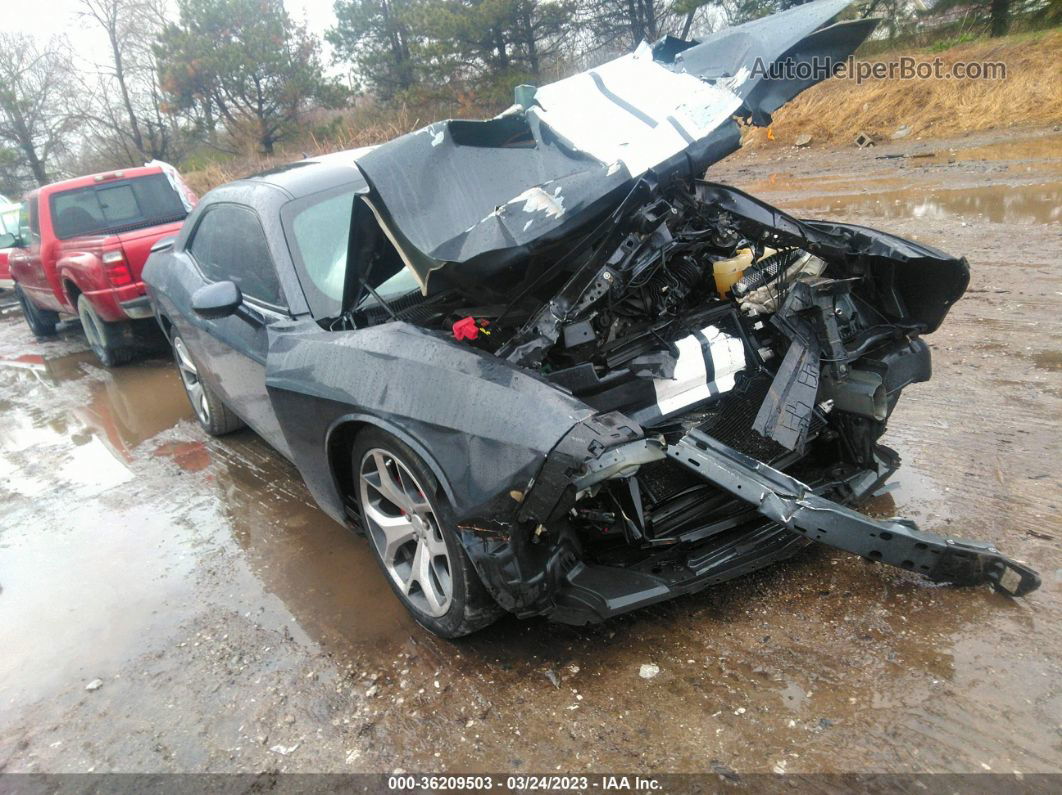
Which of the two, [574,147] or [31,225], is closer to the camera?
[574,147]

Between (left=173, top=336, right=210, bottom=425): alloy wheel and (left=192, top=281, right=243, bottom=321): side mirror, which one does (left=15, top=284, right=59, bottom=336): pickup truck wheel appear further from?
(left=192, top=281, right=243, bottom=321): side mirror

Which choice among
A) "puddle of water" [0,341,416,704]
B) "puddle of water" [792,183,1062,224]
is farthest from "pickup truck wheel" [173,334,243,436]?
"puddle of water" [792,183,1062,224]

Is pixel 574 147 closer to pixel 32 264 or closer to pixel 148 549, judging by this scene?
pixel 148 549

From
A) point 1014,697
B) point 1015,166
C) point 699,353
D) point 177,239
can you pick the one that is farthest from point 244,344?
point 1015,166

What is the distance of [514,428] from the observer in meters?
2.21

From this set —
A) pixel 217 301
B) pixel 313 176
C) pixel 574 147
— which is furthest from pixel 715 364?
pixel 313 176

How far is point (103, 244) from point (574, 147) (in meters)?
5.84

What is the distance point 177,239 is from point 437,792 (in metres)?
4.14

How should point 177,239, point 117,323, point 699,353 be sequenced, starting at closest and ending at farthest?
point 699,353 → point 177,239 → point 117,323

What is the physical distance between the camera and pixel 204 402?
507 centimetres

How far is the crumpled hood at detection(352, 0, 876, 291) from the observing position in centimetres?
252

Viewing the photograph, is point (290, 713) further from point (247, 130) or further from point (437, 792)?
point (247, 130)

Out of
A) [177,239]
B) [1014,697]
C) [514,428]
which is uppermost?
[177,239]
